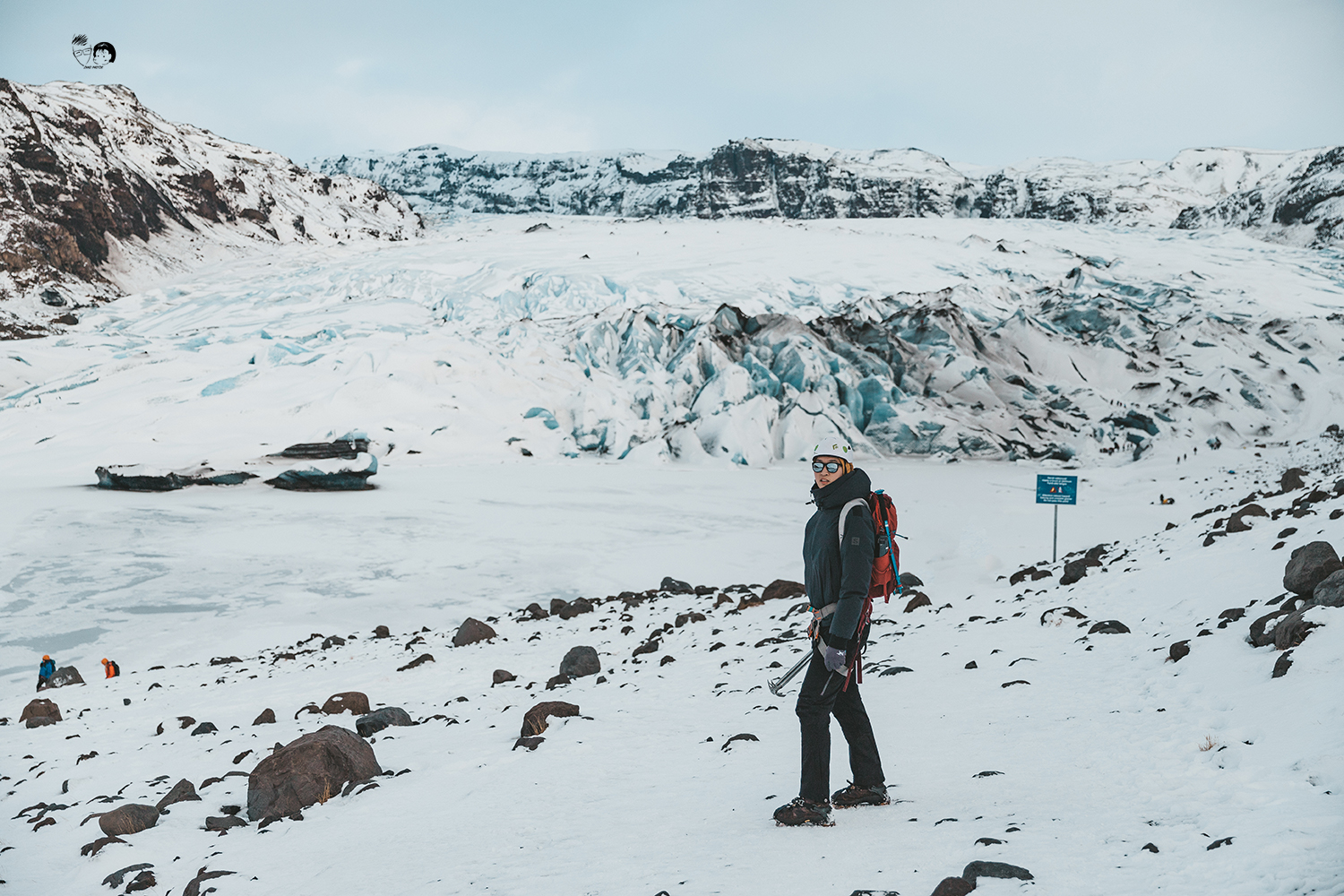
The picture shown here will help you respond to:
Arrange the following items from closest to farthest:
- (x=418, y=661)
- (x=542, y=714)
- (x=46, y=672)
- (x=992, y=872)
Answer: (x=992, y=872) < (x=542, y=714) < (x=418, y=661) < (x=46, y=672)

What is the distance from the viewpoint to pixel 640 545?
59.3 ft

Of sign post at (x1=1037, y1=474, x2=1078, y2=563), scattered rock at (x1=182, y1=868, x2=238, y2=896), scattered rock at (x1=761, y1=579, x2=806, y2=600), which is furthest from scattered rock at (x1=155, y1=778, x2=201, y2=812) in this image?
sign post at (x1=1037, y1=474, x2=1078, y2=563)

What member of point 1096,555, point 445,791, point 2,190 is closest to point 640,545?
point 1096,555

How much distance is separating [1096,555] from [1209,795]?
28.7 ft

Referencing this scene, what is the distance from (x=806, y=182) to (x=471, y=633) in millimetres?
128814

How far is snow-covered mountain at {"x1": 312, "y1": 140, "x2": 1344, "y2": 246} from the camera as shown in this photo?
10794 cm

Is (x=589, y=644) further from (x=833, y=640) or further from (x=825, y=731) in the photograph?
(x=833, y=640)

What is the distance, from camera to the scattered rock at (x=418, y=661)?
949 centimetres

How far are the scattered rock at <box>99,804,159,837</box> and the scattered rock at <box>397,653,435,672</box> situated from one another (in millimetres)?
4710

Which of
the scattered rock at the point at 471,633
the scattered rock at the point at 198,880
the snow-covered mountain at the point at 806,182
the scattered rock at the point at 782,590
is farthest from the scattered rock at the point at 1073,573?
the snow-covered mountain at the point at 806,182

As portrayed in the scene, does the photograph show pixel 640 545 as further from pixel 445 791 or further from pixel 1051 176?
pixel 1051 176

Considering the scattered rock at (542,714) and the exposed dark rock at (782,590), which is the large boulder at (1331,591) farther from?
the exposed dark rock at (782,590)

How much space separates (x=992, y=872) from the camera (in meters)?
2.71

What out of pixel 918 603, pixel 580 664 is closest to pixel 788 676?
pixel 580 664
